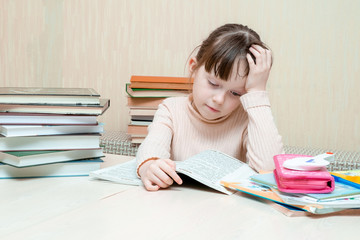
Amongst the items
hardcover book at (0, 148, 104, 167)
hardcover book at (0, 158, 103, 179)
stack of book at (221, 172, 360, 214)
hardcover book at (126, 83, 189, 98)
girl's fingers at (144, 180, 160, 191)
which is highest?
hardcover book at (126, 83, 189, 98)

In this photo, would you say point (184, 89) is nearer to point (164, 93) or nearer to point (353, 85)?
point (164, 93)

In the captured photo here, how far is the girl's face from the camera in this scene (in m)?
1.01

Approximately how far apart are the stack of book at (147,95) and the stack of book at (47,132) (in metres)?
0.50

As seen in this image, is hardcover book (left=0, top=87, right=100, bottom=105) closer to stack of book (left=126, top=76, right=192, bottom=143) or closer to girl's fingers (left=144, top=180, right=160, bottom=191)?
girl's fingers (left=144, top=180, right=160, bottom=191)

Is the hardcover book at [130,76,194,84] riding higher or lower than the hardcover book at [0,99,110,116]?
higher

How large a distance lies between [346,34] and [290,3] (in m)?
0.25

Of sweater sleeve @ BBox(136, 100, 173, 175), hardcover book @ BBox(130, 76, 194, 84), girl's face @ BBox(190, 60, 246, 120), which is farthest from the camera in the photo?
hardcover book @ BBox(130, 76, 194, 84)

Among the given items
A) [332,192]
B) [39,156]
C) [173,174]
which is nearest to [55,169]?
[39,156]

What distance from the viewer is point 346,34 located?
1.49m

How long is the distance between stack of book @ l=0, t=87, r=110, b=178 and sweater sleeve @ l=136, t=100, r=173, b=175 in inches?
4.7

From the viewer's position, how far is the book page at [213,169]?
75cm

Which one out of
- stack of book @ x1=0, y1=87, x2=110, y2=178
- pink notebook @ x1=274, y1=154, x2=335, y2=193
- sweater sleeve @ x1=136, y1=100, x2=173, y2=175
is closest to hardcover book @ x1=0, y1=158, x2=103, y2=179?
stack of book @ x1=0, y1=87, x2=110, y2=178

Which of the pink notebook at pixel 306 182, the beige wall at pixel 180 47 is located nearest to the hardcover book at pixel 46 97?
the pink notebook at pixel 306 182

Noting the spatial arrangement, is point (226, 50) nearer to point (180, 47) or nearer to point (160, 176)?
point (160, 176)
